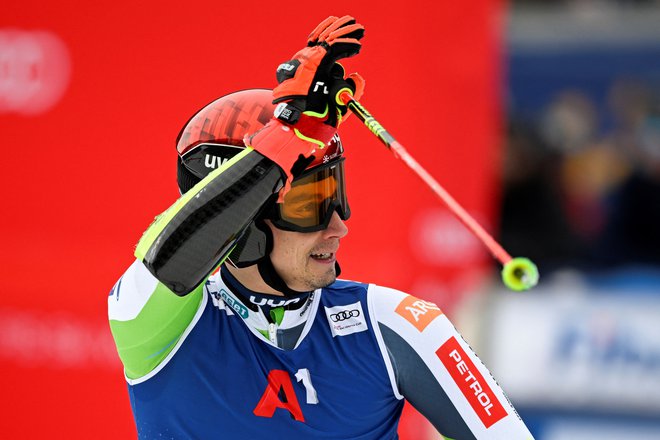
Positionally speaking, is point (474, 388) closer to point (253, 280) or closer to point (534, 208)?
point (253, 280)

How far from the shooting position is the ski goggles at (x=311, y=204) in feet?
9.96

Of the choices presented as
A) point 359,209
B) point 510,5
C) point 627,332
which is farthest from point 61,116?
point 510,5

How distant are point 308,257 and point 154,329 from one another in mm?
462

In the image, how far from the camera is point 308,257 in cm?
308

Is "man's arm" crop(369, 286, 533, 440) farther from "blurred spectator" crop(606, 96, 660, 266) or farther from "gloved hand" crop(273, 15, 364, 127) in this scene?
"blurred spectator" crop(606, 96, 660, 266)

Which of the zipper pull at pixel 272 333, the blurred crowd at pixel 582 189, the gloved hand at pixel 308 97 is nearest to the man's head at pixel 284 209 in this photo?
the zipper pull at pixel 272 333

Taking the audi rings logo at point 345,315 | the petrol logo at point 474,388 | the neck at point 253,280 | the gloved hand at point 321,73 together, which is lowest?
the petrol logo at point 474,388

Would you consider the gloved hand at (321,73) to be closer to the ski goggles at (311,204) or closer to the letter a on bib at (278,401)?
the ski goggles at (311,204)

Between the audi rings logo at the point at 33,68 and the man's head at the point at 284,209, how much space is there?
3.28m

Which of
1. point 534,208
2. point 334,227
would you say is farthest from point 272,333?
point 534,208

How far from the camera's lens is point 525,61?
463 inches

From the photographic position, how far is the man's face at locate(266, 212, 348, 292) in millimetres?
3057

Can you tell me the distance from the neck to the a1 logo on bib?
164mm

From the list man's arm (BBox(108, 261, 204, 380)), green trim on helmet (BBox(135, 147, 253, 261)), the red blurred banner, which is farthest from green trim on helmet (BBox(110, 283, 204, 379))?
the red blurred banner
